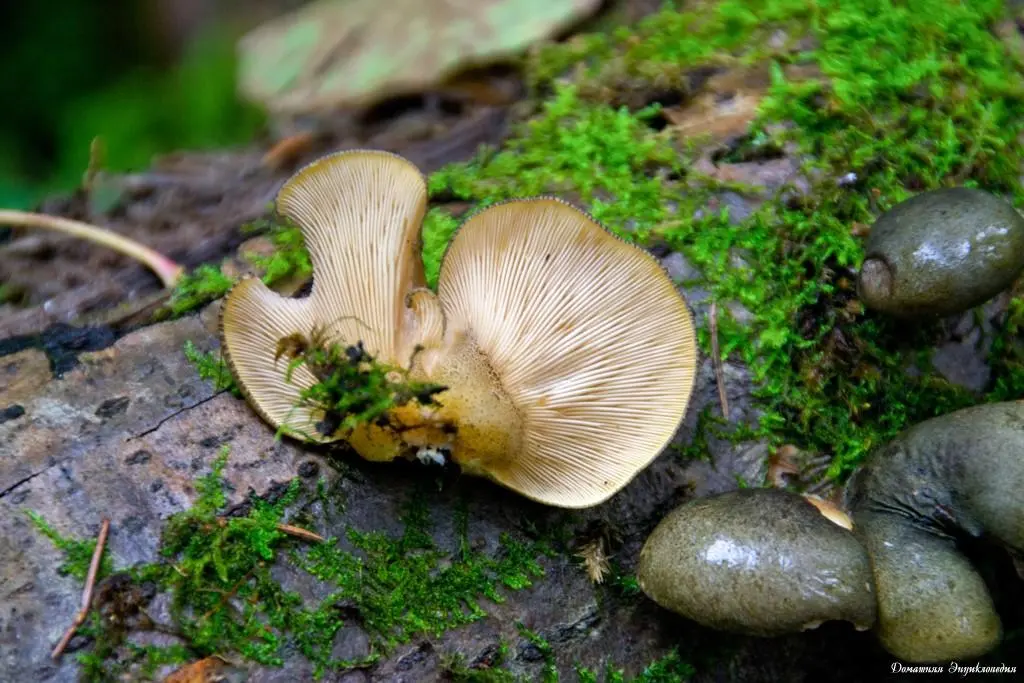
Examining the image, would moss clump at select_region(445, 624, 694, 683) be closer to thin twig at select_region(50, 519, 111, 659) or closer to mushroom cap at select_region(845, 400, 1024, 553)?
mushroom cap at select_region(845, 400, 1024, 553)

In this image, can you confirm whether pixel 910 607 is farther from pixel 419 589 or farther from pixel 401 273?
pixel 401 273

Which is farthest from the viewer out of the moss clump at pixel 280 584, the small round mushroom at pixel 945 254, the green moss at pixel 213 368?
the small round mushroom at pixel 945 254

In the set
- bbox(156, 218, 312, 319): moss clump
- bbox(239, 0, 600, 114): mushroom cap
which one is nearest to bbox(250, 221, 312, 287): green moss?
bbox(156, 218, 312, 319): moss clump

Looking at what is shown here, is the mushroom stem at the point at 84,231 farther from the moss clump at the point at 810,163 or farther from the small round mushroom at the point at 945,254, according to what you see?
the small round mushroom at the point at 945,254

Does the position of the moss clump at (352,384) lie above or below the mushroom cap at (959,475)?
above

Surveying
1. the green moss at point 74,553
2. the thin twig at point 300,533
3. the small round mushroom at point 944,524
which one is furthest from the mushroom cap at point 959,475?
the green moss at point 74,553

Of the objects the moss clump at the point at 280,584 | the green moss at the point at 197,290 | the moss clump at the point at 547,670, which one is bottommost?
the moss clump at the point at 547,670
